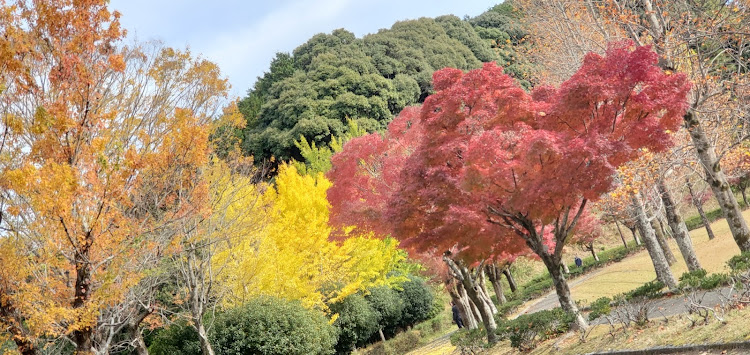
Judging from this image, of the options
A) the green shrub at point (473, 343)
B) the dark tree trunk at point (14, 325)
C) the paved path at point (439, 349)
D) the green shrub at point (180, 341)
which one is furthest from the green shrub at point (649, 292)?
the green shrub at point (180, 341)

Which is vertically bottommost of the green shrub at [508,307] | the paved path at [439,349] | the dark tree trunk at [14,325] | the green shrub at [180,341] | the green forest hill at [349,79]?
the paved path at [439,349]

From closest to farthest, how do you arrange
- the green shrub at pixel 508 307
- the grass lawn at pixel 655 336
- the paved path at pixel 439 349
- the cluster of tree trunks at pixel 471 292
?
the grass lawn at pixel 655 336
the cluster of tree trunks at pixel 471 292
the paved path at pixel 439 349
the green shrub at pixel 508 307

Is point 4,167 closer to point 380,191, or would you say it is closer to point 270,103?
point 380,191

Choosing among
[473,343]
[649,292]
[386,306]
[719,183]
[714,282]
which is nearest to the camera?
[719,183]

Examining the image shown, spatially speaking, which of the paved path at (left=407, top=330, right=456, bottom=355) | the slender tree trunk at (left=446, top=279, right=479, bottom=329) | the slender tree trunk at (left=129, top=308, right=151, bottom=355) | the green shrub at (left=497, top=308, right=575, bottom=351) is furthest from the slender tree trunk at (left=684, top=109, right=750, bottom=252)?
the slender tree trunk at (left=129, top=308, right=151, bottom=355)

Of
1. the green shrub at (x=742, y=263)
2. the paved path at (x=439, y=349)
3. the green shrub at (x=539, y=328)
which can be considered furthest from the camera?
the paved path at (x=439, y=349)

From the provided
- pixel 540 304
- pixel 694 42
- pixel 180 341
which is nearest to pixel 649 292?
pixel 694 42

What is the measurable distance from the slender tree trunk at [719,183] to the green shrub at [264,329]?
37.3 ft

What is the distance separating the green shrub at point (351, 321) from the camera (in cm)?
2150

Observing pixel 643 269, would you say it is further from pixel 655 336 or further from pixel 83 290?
pixel 83 290

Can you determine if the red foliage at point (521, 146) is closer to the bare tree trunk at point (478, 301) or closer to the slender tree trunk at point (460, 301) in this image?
the bare tree trunk at point (478, 301)

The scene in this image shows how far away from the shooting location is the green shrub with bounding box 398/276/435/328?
26.1m

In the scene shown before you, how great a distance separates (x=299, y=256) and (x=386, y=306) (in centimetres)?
691

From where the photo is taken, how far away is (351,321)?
2181cm
